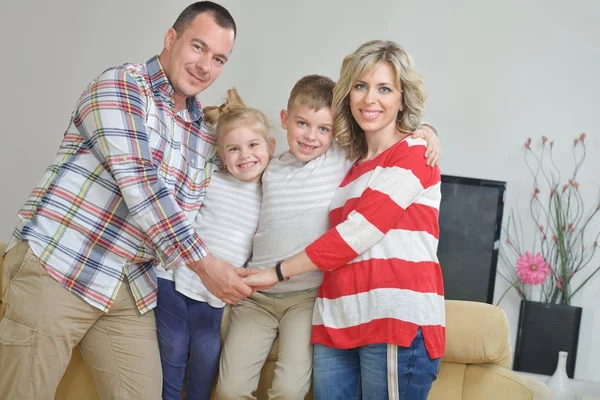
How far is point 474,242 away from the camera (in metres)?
3.61

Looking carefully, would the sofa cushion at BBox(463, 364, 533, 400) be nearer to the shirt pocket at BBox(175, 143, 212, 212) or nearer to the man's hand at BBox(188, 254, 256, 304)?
the man's hand at BBox(188, 254, 256, 304)

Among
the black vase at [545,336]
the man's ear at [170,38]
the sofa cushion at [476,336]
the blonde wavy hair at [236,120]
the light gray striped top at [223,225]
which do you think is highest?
the man's ear at [170,38]

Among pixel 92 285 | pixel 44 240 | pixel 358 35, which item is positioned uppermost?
pixel 358 35

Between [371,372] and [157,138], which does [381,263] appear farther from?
[157,138]

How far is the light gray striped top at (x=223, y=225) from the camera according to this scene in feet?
6.13

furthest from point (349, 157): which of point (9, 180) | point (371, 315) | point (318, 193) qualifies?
point (9, 180)

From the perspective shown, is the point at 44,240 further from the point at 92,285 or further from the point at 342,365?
the point at 342,365

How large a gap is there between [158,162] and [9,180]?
98.6 inches

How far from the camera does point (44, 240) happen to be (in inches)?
66.3

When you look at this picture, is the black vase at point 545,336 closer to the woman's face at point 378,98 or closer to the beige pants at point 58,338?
the woman's face at point 378,98

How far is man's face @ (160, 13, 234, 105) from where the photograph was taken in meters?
1.92

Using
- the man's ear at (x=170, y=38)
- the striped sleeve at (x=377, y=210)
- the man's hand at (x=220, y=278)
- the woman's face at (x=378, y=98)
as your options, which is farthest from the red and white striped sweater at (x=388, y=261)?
the man's ear at (x=170, y=38)

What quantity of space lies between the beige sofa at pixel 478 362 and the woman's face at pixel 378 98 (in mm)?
551

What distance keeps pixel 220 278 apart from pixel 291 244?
0.24m
